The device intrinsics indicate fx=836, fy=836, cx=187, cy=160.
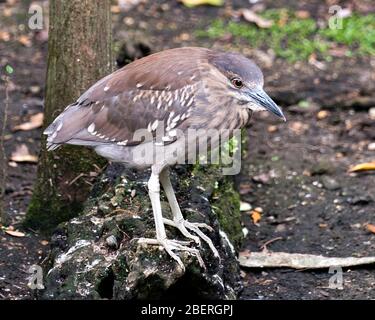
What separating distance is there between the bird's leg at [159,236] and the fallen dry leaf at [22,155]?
9.08 feet

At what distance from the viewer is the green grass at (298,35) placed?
395 inches

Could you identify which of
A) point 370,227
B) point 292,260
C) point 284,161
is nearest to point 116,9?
point 284,161

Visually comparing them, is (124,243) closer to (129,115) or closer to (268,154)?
(129,115)

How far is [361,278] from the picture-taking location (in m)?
6.22

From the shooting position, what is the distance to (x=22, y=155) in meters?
7.96

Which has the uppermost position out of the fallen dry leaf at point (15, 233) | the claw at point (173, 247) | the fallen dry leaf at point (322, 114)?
the claw at point (173, 247)

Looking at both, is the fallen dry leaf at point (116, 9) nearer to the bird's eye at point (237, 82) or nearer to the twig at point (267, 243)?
the twig at point (267, 243)

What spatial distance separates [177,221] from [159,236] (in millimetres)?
422

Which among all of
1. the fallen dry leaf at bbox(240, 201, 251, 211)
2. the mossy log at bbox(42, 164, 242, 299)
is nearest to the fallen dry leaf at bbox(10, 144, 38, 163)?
the mossy log at bbox(42, 164, 242, 299)

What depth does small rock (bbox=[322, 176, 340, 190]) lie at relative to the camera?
760cm

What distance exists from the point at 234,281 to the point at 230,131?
3.83ft

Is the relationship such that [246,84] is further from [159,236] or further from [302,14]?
[302,14]

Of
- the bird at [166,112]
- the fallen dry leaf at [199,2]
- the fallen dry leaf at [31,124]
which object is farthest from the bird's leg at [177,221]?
the fallen dry leaf at [199,2]

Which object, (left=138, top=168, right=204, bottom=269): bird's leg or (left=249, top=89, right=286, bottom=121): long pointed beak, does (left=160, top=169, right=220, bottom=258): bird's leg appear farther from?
(left=249, top=89, right=286, bottom=121): long pointed beak
